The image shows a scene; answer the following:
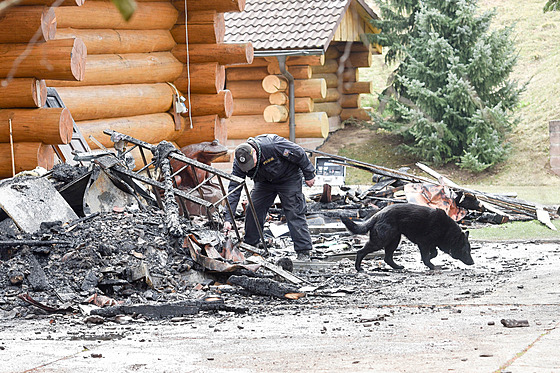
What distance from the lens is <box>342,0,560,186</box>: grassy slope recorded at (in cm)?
1776

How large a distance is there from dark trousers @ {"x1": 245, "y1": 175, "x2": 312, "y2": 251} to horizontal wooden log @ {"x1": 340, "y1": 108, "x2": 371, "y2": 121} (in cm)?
1391

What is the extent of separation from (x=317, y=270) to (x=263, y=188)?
1348 millimetres

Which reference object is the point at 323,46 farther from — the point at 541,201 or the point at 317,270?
the point at 317,270

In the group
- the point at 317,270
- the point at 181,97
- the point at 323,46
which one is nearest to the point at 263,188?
the point at 317,270

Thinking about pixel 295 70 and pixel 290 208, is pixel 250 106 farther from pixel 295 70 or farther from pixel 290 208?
pixel 290 208

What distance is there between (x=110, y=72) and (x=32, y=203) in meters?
4.37

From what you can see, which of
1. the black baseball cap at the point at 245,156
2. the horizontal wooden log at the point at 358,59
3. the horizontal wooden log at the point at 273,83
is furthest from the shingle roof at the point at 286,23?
the black baseball cap at the point at 245,156

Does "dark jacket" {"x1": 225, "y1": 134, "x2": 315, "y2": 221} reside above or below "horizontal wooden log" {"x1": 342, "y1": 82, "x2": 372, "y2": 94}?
above

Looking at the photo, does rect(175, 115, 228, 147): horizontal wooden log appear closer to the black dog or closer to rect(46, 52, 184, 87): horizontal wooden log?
rect(46, 52, 184, 87): horizontal wooden log

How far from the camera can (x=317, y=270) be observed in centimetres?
803

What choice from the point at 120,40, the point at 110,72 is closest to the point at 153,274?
the point at 110,72

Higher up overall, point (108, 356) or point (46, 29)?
point (46, 29)

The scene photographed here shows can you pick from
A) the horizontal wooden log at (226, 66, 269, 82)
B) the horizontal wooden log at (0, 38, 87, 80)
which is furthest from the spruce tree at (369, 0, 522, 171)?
the horizontal wooden log at (0, 38, 87, 80)

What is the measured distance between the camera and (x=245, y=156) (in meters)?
8.13
